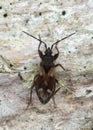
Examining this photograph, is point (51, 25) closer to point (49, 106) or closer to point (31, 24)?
point (31, 24)

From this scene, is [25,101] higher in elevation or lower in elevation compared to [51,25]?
lower

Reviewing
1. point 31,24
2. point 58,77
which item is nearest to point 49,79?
point 58,77

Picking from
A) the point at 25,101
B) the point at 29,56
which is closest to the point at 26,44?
the point at 29,56

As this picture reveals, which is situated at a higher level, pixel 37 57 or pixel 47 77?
pixel 37 57
